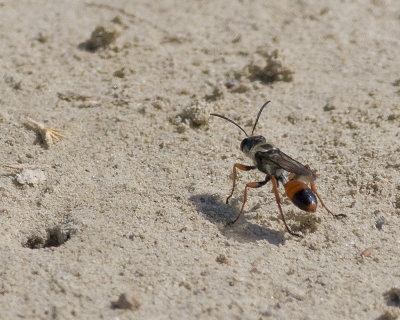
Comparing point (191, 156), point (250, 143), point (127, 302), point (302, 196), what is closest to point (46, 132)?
point (191, 156)

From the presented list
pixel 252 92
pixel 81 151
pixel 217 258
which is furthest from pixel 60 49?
pixel 217 258

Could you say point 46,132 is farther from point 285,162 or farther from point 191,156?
point 285,162

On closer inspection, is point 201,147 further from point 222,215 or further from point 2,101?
point 2,101

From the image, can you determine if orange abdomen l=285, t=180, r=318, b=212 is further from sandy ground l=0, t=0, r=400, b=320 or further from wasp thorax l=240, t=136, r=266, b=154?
wasp thorax l=240, t=136, r=266, b=154

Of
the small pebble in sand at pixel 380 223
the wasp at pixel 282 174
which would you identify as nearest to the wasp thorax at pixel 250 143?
the wasp at pixel 282 174

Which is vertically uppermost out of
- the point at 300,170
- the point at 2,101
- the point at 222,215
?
the point at 300,170

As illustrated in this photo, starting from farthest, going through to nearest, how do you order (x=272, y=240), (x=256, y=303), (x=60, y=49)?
(x=60, y=49), (x=272, y=240), (x=256, y=303)
